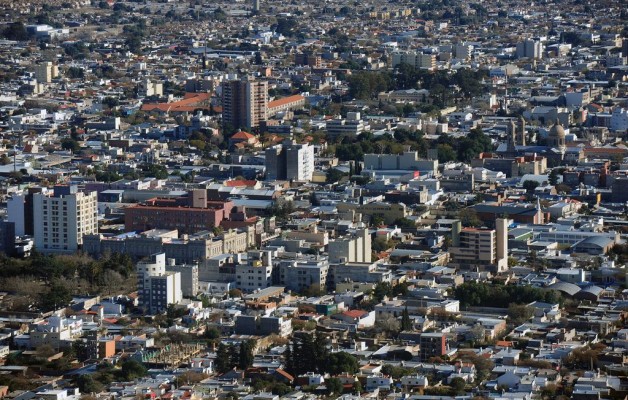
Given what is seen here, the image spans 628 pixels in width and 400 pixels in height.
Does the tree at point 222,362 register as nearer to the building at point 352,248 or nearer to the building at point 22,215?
the building at point 352,248

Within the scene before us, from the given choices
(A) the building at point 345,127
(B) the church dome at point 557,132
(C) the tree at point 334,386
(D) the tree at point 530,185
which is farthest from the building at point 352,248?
(A) the building at point 345,127

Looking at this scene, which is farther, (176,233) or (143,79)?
(143,79)

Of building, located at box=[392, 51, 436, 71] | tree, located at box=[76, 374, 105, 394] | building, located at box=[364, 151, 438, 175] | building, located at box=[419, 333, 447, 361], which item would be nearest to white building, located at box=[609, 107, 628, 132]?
building, located at box=[364, 151, 438, 175]

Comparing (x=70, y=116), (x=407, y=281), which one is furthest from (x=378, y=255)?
(x=70, y=116)

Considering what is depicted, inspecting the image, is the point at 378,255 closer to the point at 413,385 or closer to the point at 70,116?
the point at 413,385

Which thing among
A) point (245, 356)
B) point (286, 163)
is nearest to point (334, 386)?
point (245, 356)

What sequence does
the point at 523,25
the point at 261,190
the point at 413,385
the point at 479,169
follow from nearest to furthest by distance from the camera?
the point at 413,385
the point at 261,190
the point at 479,169
the point at 523,25
